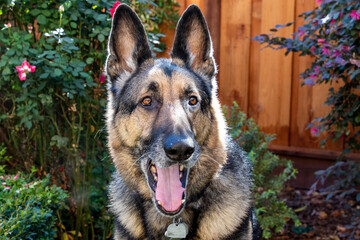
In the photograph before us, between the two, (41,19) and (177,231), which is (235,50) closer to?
(41,19)

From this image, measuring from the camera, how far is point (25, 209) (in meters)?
2.82

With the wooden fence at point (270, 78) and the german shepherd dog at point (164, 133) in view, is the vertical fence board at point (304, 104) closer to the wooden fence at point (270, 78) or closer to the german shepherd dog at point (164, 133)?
the wooden fence at point (270, 78)

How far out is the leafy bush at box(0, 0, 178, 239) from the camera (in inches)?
141

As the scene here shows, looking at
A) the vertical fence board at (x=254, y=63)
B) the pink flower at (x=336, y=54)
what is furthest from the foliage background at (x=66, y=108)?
the vertical fence board at (x=254, y=63)

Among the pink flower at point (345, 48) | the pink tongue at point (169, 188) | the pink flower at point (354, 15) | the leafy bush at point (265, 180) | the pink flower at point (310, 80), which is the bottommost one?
the leafy bush at point (265, 180)

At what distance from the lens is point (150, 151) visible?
2.67 metres

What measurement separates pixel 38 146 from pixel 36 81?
663mm

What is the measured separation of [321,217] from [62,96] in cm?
293

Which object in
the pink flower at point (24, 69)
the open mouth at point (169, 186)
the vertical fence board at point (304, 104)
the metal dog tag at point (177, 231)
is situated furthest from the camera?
the vertical fence board at point (304, 104)

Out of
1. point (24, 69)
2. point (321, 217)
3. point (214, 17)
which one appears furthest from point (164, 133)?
point (214, 17)

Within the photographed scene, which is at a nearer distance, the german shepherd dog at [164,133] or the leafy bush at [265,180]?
the german shepherd dog at [164,133]

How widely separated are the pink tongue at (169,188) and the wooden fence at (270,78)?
3133 mm

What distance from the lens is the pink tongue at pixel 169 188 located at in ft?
8.72

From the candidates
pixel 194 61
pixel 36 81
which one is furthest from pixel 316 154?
pixel 36 81
